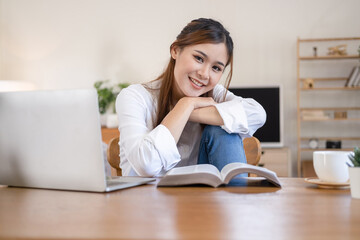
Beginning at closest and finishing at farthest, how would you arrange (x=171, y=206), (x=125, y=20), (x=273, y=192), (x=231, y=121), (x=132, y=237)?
(x=132, y=237)
(x=171, y=206)
(x=273, y=192)
(x=231, y=121)
(x=125, y=20)

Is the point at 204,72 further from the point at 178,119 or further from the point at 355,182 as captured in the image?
the point at 355,182

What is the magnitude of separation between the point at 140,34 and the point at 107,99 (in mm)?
831

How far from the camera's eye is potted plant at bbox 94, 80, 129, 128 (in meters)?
4.98

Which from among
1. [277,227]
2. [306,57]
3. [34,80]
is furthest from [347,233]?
[34,80]

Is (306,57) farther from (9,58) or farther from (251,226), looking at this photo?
(251,226)

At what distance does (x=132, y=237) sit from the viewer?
0.62 m

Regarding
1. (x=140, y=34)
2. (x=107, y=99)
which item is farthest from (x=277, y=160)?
(x=140, y=34)

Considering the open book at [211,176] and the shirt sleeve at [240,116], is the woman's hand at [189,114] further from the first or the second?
the open book at [211,176]

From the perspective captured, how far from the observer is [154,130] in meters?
1.38

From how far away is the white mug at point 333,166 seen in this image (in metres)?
1.08

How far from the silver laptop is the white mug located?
44cm

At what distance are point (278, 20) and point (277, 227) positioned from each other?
182 inches

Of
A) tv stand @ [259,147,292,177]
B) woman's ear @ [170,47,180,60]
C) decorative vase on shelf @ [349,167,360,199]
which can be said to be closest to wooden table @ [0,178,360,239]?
decorative vase on shelf @ [349,167,360,199]

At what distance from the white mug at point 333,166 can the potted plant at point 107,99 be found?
3959 mm
